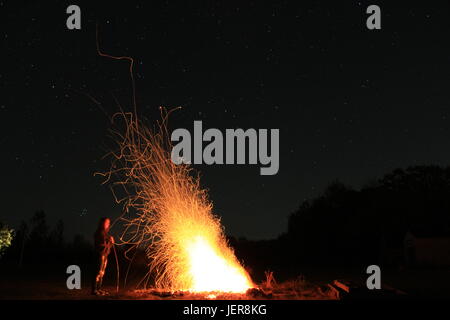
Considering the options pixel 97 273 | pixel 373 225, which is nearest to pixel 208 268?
pixel 97 273

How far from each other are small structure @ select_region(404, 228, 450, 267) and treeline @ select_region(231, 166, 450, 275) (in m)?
1.11

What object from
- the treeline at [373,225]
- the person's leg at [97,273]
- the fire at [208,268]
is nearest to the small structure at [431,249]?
the treeline at [373,225]

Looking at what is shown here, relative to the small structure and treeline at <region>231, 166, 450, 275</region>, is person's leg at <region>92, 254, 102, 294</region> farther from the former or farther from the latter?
the small structure

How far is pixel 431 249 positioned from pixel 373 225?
373 inches

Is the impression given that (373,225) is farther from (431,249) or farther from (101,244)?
(101,244)

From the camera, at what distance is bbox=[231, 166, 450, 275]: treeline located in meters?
42.1

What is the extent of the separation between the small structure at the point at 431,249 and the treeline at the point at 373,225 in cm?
111

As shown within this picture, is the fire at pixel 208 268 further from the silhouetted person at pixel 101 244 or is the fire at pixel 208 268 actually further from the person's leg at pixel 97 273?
the person's leg at pixel 97 273

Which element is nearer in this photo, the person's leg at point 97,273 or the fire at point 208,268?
the person's leg at point 97,273

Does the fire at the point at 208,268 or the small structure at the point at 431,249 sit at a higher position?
the fire at the point at 208,268

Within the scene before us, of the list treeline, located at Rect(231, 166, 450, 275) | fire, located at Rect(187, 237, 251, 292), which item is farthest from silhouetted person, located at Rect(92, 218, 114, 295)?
treeline, located at Rect(231, 166, 450, 275)

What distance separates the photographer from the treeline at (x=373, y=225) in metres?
42.1
